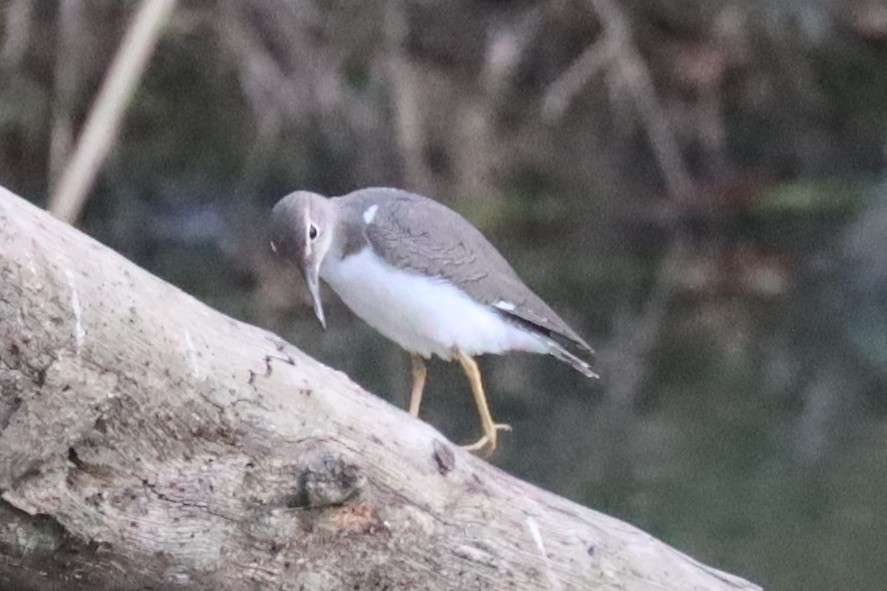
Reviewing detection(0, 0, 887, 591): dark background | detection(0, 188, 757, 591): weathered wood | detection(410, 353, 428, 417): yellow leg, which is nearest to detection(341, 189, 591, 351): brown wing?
detection(410, 353, 428, 417): yellow leg

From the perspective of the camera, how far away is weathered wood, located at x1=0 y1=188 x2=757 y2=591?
211 centimetres

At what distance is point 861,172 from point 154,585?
899 centimetres

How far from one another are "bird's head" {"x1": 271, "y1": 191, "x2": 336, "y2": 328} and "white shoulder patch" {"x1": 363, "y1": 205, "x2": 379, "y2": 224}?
0.37 feet

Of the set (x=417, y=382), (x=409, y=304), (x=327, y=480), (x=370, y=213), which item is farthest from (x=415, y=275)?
(x=327, y=480)

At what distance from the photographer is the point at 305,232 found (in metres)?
3.46

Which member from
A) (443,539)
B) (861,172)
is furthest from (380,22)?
(443,539)

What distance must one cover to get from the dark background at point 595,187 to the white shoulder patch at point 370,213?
2393 mm

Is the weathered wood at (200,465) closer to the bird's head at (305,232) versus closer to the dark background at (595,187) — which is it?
the bird's head at (305,232)

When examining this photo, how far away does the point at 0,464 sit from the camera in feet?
6.78

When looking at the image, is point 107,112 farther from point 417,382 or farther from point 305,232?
point 417,382

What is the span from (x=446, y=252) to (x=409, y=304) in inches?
9.2

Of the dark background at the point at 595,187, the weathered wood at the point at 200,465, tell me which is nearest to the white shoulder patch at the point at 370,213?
the weathered wood at the point at 200,465

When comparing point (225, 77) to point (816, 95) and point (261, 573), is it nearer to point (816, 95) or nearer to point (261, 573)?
point (816, 95)

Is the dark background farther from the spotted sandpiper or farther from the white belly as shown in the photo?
the white belly
